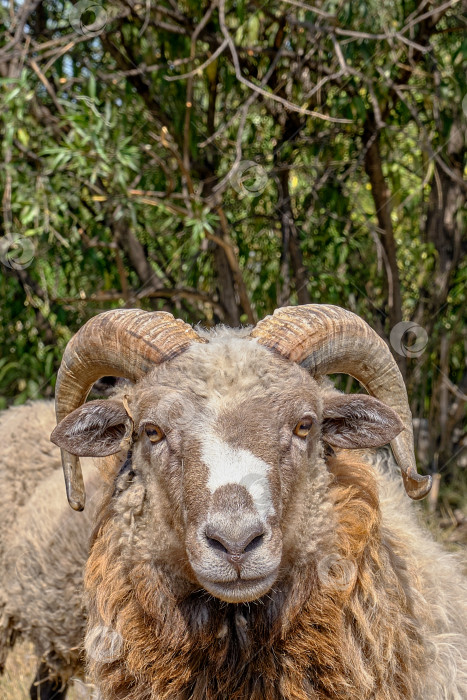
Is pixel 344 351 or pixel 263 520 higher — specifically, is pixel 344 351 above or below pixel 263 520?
above

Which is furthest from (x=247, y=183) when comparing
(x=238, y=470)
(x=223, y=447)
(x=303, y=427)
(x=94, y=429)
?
(x=238, y=470)

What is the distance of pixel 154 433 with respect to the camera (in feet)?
10.3

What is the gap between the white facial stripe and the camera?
8.77 feet

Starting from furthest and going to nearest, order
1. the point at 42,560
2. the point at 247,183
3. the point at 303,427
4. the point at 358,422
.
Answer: the point at 247,183 → the point at 42,560 → the point at 358,422 → the point at 303,427

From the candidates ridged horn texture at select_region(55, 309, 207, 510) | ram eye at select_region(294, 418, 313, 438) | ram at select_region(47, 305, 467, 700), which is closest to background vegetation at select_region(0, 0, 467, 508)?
ridged horn texture at select_region(55, 309, 207, 510)

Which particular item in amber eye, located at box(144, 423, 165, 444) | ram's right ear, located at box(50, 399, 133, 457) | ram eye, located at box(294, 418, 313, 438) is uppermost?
ram eye, located at box(294, 418, 313, 438)

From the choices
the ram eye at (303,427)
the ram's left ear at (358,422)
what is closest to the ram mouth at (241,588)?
the ram eye at (303,427)

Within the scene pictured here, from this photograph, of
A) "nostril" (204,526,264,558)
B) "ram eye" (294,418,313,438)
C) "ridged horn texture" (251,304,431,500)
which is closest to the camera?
"nostril" (204,526,264,558)

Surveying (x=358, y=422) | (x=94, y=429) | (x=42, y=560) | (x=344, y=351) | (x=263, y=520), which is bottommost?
(x=42, y=560)

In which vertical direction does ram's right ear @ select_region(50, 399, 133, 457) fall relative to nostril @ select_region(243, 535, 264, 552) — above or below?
below

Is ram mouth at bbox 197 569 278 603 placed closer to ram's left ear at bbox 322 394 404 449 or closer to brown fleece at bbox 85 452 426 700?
brown fleece at bbox 85 452 426 700

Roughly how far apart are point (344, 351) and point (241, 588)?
111cm

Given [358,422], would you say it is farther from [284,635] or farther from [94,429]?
[94,429]

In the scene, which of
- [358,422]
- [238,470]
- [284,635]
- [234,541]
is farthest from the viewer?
[358,422]
